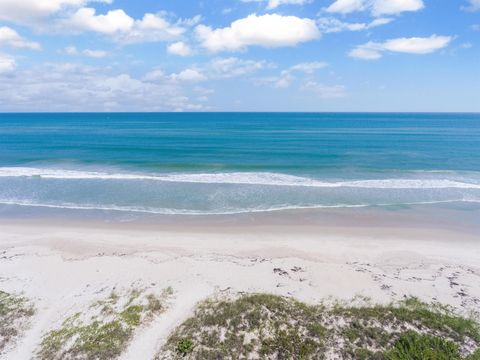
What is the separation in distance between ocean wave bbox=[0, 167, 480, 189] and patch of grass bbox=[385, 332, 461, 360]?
63.0 feet

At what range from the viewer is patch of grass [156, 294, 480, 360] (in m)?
8.83

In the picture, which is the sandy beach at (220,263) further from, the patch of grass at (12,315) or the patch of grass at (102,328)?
the patch of grass at (102,328)

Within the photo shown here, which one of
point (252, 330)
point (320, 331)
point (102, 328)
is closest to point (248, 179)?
point (252, 330)

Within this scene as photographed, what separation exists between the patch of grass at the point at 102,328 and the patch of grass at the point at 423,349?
754 centimetres

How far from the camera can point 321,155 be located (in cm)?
4241

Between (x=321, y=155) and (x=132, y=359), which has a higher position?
(x=321, y=155)

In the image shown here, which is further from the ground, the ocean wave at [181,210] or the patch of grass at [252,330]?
the ocean wave at [181,210]

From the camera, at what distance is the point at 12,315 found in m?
10.4

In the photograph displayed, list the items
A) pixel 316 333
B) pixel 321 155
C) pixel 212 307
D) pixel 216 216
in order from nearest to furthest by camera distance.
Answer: pixel 316 333 → pixel 212 307 → pixel 216 216 → pixel 321 155

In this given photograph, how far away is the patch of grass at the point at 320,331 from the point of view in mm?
8828

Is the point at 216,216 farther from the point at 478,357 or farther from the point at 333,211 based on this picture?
the point at 478,357

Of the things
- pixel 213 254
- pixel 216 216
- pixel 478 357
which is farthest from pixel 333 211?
pixel 478 357

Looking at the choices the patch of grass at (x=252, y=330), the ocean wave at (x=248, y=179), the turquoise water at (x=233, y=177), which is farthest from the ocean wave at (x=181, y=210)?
the patch of grass at (x=252, y=330)

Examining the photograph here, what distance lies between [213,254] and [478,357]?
10.5 meters
